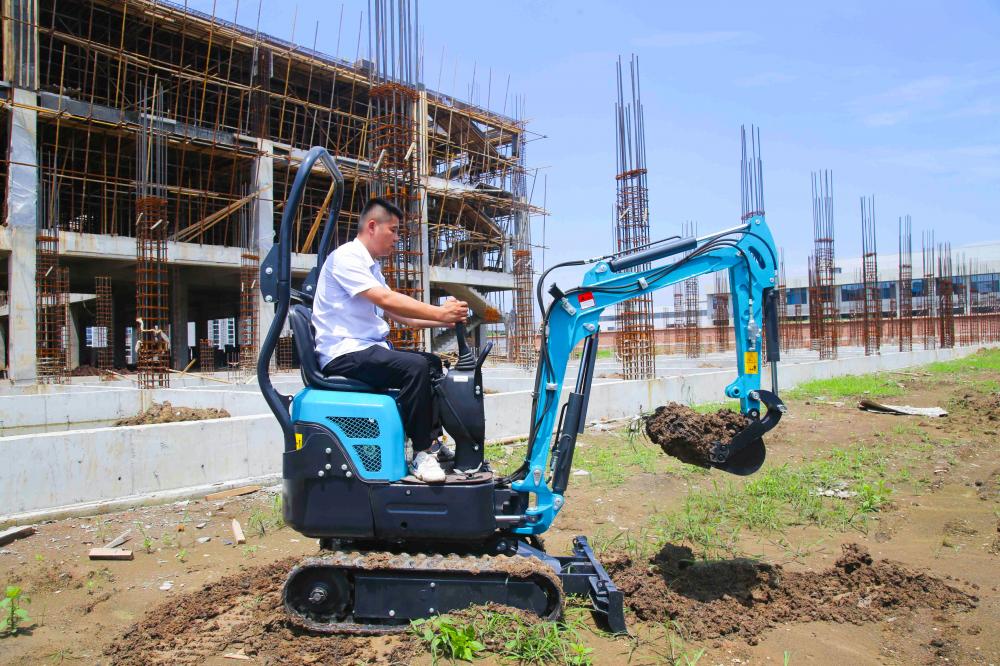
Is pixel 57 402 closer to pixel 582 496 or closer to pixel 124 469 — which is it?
pixel 124 469

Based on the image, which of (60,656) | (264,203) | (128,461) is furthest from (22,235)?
(60,656)

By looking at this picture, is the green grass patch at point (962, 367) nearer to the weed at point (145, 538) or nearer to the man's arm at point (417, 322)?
the man's arm at point (417, 322)

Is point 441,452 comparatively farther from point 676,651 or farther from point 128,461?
point 128,461

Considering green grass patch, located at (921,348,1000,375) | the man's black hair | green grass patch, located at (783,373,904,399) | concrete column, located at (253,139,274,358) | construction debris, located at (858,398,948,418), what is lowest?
construction debris, located at (858,398,948,418)

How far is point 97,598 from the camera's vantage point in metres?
4.24

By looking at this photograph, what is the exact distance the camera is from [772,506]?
580 cm

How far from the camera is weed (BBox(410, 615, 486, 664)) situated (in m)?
3.10

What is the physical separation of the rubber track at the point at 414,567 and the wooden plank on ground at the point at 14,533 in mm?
3191

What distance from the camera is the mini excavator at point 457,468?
11.2 ft

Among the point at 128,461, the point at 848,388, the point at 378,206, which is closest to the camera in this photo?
the point at 378,206

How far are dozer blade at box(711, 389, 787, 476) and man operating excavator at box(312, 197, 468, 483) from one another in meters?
1.53

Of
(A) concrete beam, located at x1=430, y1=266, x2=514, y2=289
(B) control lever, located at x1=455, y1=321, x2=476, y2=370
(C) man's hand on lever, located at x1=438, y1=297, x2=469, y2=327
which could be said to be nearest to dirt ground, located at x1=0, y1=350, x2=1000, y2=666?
(B) control lever, located at x1=455, y1=321, x2=476, y2=370

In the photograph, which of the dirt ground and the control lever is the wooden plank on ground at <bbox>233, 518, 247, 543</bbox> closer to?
the dirt ground

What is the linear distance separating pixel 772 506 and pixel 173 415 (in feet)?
30.1
